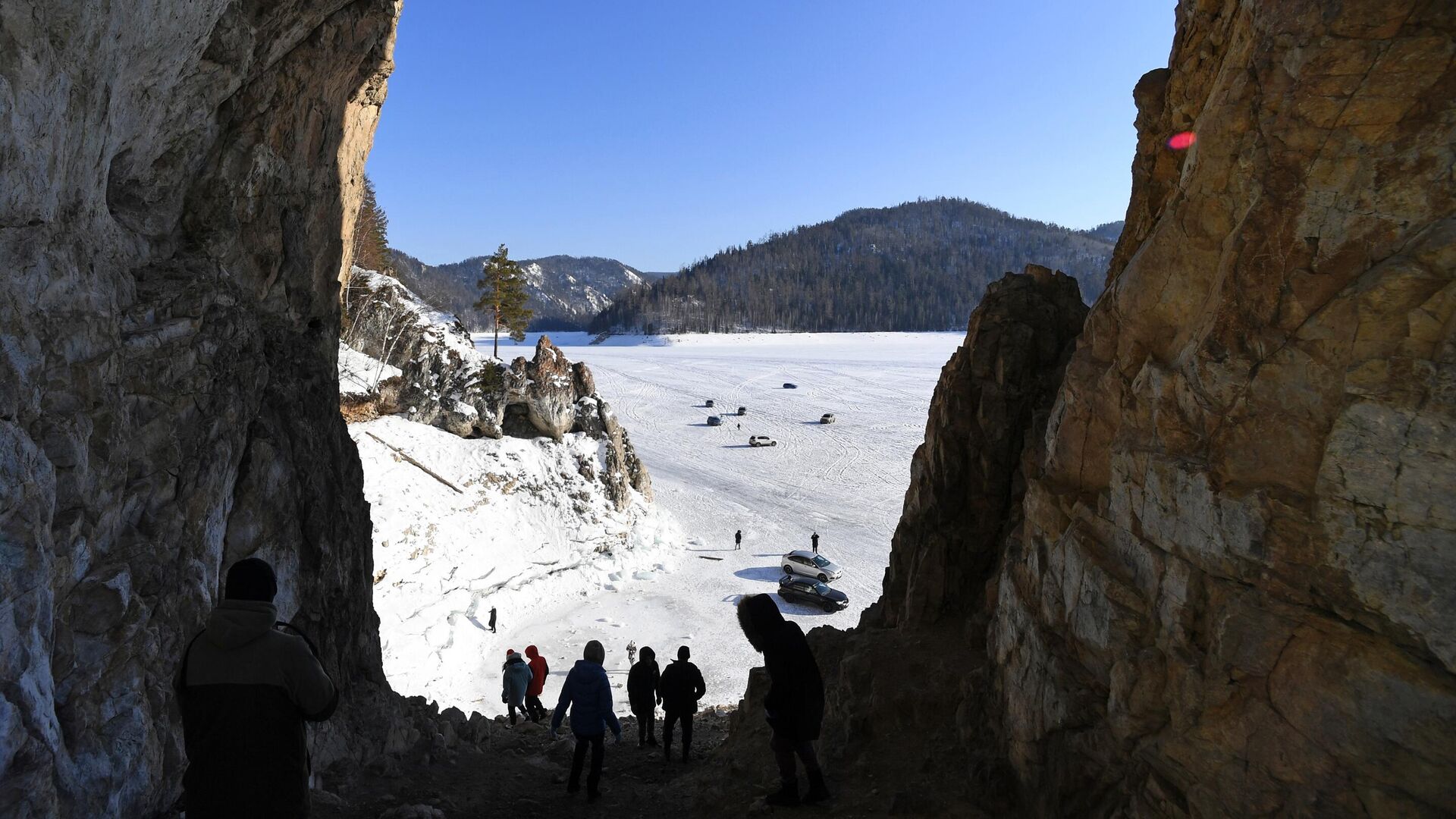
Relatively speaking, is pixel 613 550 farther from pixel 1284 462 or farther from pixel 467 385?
pixel 1284 462

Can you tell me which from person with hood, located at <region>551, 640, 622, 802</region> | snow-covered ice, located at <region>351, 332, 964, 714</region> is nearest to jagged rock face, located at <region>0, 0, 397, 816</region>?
person with hood, located at <region>551, 640, 622, 802</region>

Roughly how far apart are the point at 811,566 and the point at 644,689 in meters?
15.5

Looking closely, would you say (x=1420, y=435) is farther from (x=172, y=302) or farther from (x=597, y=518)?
(x=597, y=518)

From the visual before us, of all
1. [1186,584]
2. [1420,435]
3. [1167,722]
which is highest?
[1420,435]

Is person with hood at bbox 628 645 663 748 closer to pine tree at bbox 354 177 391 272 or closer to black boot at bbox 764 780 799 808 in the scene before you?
black boot at bbox 764 780 799 808

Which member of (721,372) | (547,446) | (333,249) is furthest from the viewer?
(721,372)

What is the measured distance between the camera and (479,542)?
25891 millimetres

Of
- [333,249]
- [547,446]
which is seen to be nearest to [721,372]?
[547,446]

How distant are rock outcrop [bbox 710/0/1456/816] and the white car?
59.2 feet

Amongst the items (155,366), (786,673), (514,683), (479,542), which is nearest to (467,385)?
(479,542)

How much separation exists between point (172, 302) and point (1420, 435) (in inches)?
393

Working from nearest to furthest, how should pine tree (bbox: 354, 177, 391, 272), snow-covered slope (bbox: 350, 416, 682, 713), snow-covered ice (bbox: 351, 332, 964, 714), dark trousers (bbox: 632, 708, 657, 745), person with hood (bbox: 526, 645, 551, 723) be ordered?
dark trousers (bbox: 632, 708, 657, 745)
person with hood (bbox: 526, 645, 551, 723)
snow-covered slope (bbox: 350, 416, 682, 713)
snow-covered ice (bbox: 351, 332, 964, 714)
pine tree (bbox: 354, 177, 391, 272)

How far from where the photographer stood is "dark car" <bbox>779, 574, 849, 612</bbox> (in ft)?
75.3

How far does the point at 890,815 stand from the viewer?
6.50 m
